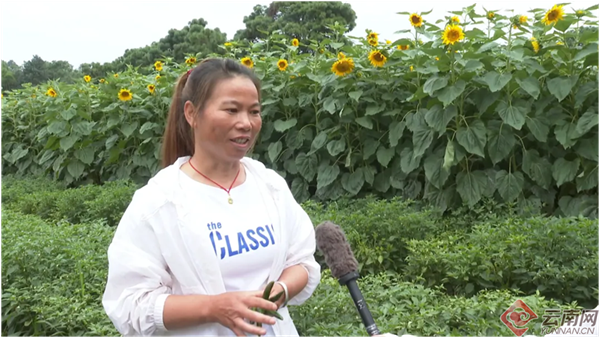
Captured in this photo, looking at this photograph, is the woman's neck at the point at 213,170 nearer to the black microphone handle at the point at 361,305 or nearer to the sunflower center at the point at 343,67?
the black microphone handle at the point at 361,305

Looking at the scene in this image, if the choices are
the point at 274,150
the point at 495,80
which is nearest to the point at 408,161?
Result: the point at 495,80

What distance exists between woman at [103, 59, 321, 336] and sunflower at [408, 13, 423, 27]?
9.64 ft

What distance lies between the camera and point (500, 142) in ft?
13.7

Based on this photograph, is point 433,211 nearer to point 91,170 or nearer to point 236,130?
point 236,130

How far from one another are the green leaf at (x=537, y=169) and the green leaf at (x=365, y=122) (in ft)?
3.55

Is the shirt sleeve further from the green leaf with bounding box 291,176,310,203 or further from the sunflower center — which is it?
the green leaf with bounding box 291,176,310,203

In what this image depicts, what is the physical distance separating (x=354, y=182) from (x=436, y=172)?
69cm

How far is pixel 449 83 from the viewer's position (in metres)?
4.26

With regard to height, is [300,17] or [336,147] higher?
[300,17]

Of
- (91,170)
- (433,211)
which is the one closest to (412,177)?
(433,211)

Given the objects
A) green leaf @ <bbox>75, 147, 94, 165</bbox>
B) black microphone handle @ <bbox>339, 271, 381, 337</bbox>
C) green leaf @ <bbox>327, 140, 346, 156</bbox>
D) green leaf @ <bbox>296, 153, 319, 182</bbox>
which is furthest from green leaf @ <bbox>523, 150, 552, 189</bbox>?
green leaf @ <bbox>75, 147, 94, 165</bbox>

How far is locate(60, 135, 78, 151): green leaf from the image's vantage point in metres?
6.65

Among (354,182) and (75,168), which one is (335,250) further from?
(75,168)

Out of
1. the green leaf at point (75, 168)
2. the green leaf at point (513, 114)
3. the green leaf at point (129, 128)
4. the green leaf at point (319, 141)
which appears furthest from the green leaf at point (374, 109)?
the green leaf at point (75, 168)
